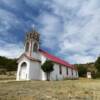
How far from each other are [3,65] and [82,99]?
56.7 m

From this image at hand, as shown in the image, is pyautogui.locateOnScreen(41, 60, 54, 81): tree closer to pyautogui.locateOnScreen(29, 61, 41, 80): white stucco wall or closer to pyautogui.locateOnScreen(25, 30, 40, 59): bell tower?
pyautogui.locateOnScreen(29, 61, 41, 80): white stucco wall

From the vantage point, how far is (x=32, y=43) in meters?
36.8

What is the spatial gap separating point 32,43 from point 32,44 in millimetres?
243

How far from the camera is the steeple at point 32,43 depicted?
119 ft

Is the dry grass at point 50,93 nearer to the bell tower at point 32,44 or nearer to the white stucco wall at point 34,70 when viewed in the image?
the white stucco wall at point 34,70

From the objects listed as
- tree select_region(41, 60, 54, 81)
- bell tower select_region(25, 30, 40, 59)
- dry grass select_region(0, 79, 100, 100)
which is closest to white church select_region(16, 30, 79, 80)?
bell tower select_region(25, 30, 40, 59)

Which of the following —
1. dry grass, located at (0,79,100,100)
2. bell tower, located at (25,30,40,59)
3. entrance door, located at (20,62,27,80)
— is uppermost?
bell tower, located at (25,30,40,59)

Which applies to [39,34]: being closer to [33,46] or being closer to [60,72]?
[33,46]

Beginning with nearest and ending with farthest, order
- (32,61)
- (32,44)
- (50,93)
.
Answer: (50,93)
(32,61)
(32,44)

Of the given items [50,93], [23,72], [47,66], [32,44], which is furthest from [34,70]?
[50,93]

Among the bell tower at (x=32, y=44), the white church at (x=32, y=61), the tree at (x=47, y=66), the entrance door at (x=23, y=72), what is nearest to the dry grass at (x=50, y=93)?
the tree at (x=47, y=66)

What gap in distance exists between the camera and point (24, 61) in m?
35.7

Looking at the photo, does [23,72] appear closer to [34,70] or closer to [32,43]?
[34,70]

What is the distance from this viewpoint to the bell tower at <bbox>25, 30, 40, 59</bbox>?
36.3 metres
